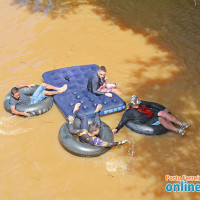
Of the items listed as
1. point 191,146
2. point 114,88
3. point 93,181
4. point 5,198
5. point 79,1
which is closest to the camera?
point 5,198

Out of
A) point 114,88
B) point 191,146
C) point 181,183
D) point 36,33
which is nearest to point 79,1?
point 36,33

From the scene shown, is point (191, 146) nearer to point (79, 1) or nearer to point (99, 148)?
point (99, 148)

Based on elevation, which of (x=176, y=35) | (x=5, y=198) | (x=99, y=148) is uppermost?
(x=176, y=35)

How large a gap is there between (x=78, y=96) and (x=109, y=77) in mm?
1862

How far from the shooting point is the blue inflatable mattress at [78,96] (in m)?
6.30

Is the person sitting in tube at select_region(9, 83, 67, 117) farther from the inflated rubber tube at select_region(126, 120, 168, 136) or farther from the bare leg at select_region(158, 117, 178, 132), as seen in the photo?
the bare leg at select_region(158, 117, 178, 132)

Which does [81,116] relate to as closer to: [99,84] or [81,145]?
[81,145]

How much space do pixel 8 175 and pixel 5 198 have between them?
53cm

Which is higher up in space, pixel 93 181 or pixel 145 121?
pixel 145 121

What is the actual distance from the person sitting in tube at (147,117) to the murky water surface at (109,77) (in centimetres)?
26

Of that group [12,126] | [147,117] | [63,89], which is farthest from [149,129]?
[12,126]

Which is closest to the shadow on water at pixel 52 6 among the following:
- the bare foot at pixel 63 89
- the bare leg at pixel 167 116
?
the bare foot at pixel 63 89

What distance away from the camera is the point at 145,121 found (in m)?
6.06

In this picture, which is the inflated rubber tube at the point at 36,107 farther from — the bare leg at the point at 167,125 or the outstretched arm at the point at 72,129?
the bare leg at the point at 167,125
